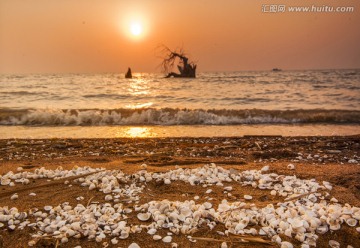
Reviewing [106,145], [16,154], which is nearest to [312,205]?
[106,145]

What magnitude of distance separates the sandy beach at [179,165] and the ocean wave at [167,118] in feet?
12.9

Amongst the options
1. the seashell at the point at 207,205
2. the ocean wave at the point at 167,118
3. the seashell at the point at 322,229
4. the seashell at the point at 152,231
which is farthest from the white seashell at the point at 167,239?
the ocean wave at the point at 167,118

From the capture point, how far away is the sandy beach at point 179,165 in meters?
3.20

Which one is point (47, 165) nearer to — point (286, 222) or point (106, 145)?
point (106, 145)

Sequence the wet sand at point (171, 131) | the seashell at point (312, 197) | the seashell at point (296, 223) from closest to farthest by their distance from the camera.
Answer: the seashell at point (296, 223), the seashell at point (312, 197), the wet sand at point (171, 131)

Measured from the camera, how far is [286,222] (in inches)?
131

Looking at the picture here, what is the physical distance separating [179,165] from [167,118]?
755 cm

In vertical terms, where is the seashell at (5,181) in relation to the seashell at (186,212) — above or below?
below

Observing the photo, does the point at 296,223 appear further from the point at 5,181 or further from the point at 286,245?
the point at 5,181

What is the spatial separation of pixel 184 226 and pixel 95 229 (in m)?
0.92

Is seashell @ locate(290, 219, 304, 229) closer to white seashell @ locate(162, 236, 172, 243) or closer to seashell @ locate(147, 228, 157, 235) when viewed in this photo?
white seashell @ locate(162, 236, 172, 243)

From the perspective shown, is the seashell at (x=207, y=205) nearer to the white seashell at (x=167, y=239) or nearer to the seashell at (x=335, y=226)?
the white seashell at (x=167, y=239)

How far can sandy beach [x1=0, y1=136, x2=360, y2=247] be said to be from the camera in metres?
3.20

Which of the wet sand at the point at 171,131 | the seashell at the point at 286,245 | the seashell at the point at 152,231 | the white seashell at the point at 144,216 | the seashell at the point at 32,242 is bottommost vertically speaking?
the wet sand at the point at 171,131
